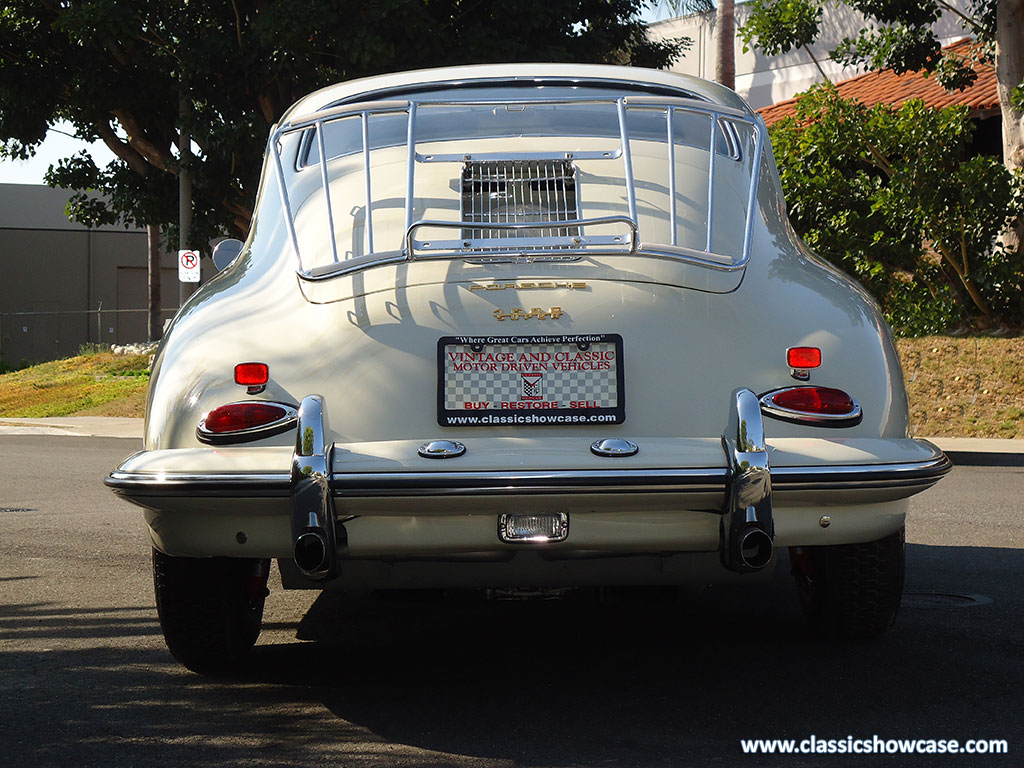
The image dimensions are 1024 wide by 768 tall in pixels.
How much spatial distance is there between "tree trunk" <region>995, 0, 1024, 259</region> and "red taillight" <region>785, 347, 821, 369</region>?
14.9 meters

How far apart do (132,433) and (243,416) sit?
14.8m

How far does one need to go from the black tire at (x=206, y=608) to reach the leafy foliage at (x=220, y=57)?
1587 centimetres

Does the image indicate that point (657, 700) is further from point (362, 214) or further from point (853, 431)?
point (362, 214)

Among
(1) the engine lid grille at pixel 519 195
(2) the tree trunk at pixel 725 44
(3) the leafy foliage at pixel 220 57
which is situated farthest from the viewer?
(2) the tree trunk at pixel 725 44

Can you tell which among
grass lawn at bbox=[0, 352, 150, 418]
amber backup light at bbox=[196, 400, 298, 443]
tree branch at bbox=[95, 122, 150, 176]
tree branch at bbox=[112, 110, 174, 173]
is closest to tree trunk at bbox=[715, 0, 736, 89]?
tree branch at bbox=[112, 110, 174, 173]

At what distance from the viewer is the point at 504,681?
4367 mm

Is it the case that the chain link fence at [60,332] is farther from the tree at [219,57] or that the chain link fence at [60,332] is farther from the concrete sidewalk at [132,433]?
the concrete sidewalk at [132,433]

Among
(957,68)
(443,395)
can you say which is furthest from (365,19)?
(443,395)

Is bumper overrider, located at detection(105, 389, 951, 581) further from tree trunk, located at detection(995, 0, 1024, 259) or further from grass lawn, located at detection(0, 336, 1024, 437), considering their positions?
tree trunk, located at detection(995, 0, 1024, 259)

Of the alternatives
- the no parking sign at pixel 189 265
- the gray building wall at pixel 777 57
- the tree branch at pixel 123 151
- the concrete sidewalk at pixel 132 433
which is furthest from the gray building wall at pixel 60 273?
the concrete sidewalk at pixel 132 433

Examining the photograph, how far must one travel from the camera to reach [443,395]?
3.80 m

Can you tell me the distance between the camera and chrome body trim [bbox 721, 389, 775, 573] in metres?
3.58

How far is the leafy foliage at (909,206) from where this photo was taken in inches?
675

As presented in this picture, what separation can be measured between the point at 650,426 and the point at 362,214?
4.27 ft
